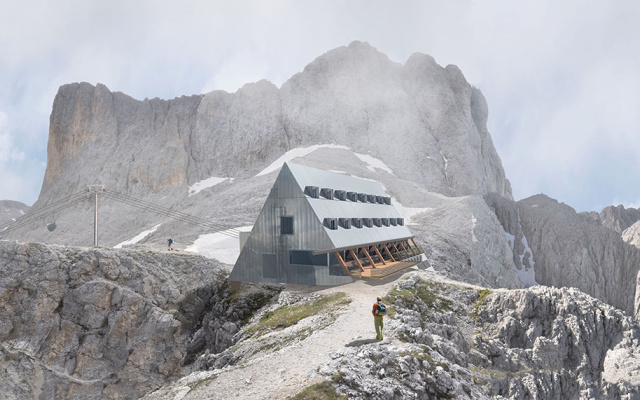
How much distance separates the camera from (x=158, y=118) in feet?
472

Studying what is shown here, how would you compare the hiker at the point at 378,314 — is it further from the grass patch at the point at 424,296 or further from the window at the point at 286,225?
the window at the point at 286,225

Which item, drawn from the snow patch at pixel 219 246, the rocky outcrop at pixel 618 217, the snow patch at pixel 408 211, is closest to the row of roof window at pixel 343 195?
the snow patch at pixel 219 246

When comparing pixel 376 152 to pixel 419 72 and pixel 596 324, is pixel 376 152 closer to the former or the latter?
pixel 419 72

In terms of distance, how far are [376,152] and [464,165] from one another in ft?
98.7

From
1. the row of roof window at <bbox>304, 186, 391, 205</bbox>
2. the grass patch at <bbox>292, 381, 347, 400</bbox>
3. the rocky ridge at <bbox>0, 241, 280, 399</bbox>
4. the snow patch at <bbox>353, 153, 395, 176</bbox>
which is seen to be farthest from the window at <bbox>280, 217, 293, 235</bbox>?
the snow patch at <bbox>353, 153, 395, 176</bbox>

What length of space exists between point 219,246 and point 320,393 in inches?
1835

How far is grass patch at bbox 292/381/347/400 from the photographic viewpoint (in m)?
13.9

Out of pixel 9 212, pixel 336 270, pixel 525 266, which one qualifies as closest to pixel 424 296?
pixel 336 270

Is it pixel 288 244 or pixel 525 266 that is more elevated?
pixel 288 244

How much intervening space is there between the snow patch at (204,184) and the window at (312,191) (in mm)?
92293

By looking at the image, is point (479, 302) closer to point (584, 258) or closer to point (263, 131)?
point (584, 258)

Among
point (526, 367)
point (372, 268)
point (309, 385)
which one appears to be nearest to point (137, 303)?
point (372, 268)

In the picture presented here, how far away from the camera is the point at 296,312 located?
29.0 metres

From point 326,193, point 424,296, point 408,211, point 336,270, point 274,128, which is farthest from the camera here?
point 274,128
